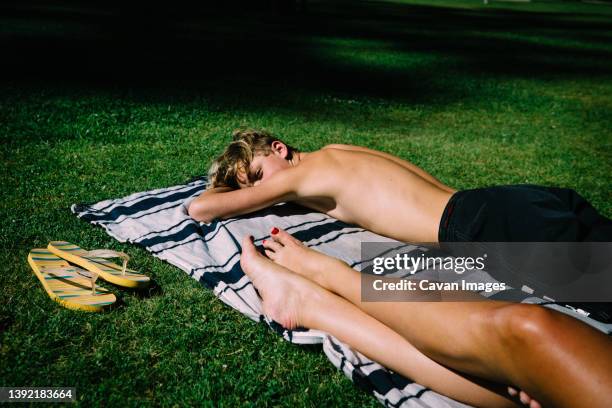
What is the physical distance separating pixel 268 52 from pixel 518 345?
10.5 meters

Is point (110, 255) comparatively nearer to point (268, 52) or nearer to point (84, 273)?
point (84, 273)

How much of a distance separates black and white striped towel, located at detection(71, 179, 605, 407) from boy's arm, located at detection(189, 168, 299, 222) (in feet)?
0.27

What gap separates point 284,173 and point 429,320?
5.21 ft

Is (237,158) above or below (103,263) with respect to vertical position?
above

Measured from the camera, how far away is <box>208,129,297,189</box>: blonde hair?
3.56m

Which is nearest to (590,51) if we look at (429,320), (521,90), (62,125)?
(521,90)

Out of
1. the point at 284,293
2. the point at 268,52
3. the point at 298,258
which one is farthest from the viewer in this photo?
the point at 268,52

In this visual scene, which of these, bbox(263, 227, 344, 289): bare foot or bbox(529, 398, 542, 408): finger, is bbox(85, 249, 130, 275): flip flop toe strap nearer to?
bbox(263, 227, 344, 289): bare foot

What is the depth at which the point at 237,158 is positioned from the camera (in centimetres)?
356

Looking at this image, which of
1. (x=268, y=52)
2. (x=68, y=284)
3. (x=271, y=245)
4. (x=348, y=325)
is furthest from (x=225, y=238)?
(x=268, y=52)

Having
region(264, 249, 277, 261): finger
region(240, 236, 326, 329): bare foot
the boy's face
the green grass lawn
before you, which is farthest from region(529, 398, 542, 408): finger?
the boy's face

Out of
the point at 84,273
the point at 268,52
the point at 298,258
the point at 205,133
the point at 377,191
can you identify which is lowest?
the point at 84,273

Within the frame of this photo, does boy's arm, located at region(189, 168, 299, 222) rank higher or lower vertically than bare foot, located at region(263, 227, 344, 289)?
higher

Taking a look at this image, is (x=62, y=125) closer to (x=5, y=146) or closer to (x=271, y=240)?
(x=5, y=146)
